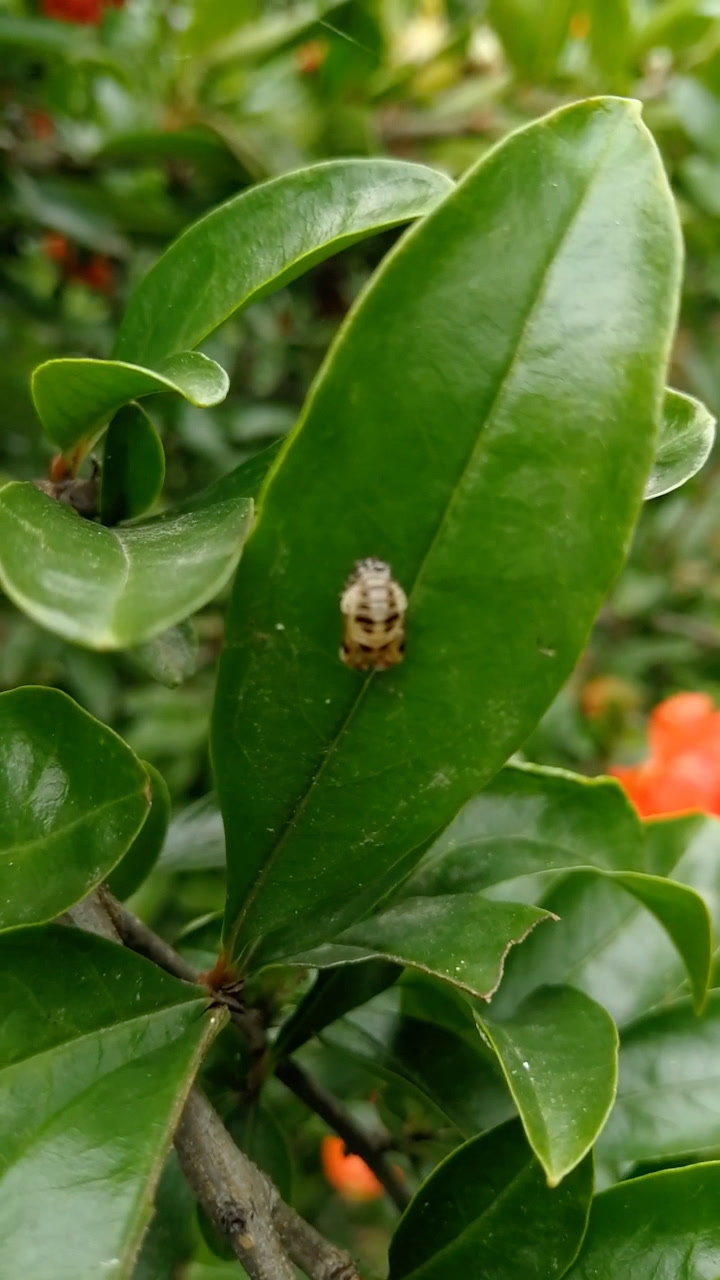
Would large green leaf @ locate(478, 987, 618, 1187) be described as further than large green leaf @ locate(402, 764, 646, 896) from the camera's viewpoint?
No

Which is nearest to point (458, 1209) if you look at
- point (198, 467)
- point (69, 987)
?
point (69, 987)

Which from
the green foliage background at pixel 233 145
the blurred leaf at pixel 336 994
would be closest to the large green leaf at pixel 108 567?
the blurred leaf at pixel 336 994

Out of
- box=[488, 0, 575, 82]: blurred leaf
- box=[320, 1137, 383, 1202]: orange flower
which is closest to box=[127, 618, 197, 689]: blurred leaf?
box=[320, 1137, 383, 1202]: orange flower

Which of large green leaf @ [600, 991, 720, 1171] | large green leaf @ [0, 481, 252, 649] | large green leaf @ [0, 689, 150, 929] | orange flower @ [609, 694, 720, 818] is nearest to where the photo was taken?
large green leaf @ [0, 481, 252, 649]

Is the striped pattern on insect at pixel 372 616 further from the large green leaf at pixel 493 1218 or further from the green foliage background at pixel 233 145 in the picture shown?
the green foliage background at pixel 233 145

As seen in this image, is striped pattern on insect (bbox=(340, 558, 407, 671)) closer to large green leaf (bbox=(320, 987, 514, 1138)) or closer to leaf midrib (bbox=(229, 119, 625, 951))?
leaf midrib (bbox=(229, 119, 625, 951))

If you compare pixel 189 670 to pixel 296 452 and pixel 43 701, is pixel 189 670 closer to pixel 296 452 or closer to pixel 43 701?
pixel 43 701

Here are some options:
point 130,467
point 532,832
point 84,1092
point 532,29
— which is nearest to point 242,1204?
point 84,1092
